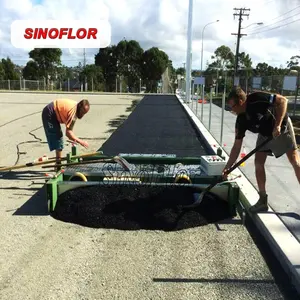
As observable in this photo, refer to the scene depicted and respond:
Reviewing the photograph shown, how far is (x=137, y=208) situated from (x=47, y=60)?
5735 cm

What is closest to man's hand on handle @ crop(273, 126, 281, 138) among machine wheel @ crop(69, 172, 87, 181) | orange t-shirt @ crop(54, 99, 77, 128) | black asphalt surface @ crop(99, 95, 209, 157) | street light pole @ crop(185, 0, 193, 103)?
machine wheel @ crop(69, 172, 87, 181)

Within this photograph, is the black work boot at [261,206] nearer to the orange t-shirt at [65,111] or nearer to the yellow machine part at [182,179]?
the yellow machine part at [182,179]

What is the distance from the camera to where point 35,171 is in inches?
279

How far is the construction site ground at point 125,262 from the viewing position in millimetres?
3297

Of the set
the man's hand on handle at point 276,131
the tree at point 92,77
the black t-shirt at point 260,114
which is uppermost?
the black t-shirt at point 260,114

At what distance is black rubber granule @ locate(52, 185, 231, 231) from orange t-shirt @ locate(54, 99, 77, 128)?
1452 mm

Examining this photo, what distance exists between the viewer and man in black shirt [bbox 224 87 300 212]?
4407mm

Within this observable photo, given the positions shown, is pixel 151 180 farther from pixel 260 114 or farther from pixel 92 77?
pixel 92 77

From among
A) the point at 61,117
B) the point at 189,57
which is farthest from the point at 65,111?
the point at 189,57

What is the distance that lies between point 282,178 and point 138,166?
2.39 meters

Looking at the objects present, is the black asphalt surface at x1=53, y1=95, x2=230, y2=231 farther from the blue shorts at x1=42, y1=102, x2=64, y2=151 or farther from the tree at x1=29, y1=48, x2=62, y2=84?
the tree at x1=29, y1=48, x2=62, y2=84

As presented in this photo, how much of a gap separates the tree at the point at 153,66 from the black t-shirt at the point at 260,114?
5719 cm

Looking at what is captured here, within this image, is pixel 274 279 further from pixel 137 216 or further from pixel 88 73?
pixel 88 73

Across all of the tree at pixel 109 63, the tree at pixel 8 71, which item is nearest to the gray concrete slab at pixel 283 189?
the tree at pixel 109 63
